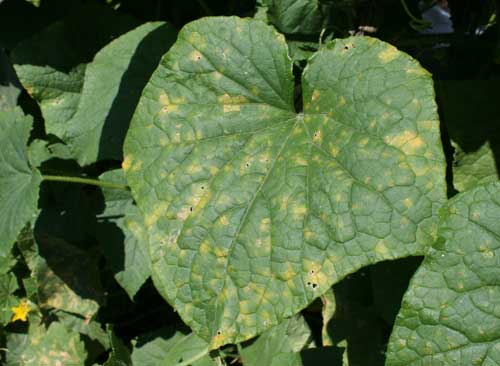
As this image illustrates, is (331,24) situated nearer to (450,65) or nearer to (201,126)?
(450,65)

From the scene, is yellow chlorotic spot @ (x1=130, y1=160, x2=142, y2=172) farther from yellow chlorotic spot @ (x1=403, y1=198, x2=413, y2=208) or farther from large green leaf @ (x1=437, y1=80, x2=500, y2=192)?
large green leaf @ (x1=437, y1=80, x2=500, y2=192)

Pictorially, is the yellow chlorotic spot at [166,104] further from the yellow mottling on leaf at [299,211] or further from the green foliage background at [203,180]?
the yellow mottling on leaf at [299,211]

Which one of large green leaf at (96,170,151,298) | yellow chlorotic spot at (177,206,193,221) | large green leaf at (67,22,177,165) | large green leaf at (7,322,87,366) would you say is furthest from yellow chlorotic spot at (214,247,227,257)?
large green leaf at (7,322,87,366)

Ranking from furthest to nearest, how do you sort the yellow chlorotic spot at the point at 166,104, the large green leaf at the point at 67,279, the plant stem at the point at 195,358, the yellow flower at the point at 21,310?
the yellow flower at the point at 21,310
the large green leaf at the point at 67,279
the plant stem at the point at 195,358
the yellow chlorotic spot at the point at 166,104

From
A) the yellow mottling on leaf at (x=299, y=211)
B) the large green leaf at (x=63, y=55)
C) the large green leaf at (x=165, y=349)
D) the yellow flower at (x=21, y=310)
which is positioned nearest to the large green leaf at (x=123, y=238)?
the large green leaf at (x=165, y=349)

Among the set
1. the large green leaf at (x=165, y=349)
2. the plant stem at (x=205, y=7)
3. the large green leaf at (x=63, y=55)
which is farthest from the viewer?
the large green leaf at (x=63, y=55)

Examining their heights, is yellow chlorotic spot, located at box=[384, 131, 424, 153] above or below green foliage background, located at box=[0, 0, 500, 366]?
above

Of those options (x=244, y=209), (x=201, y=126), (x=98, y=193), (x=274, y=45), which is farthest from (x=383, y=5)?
(x=98, y=193)
